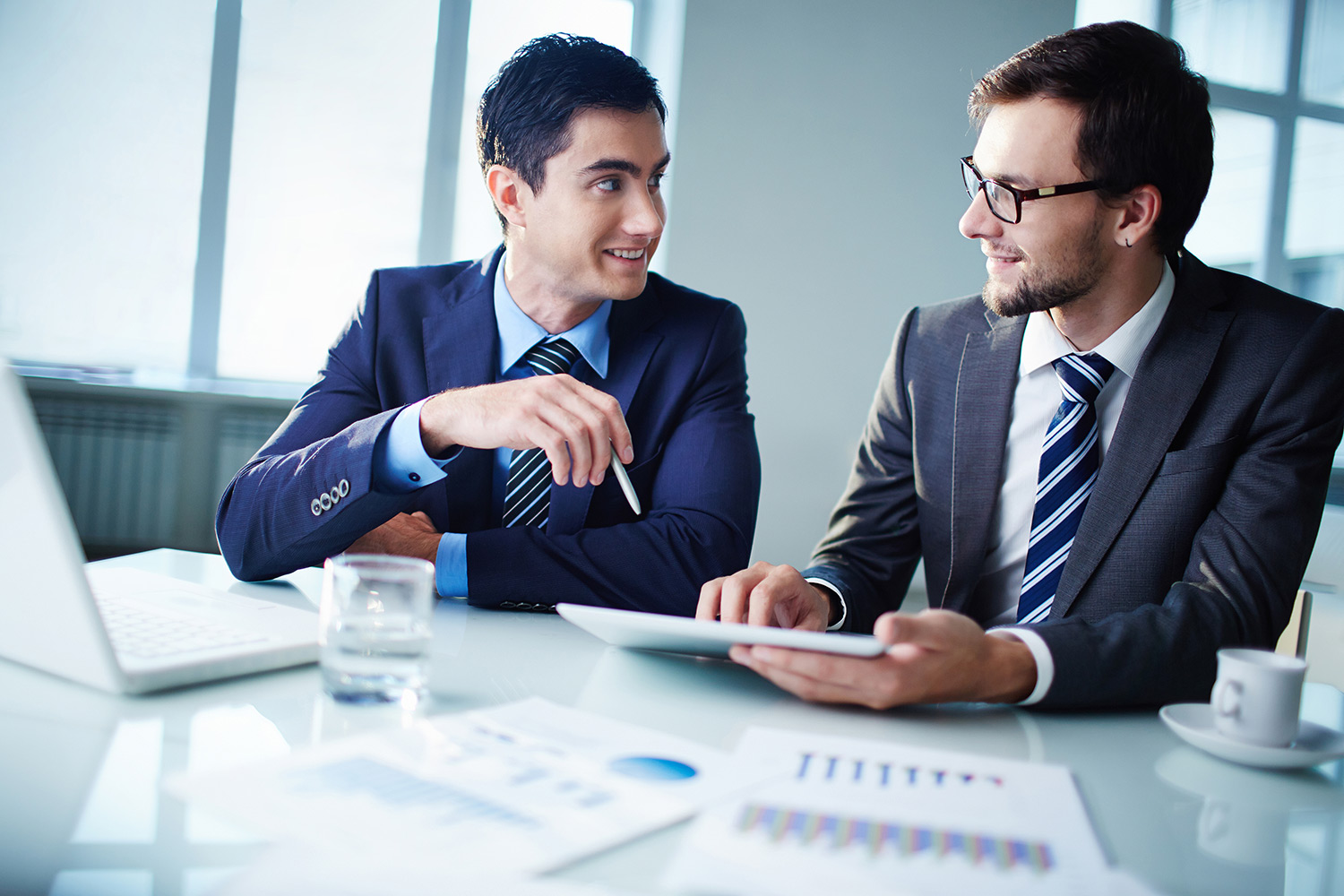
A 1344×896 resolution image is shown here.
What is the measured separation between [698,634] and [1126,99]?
1.32 metres

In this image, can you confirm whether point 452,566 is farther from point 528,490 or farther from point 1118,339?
point 1118,339

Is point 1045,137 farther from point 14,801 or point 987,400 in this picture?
point 14,801

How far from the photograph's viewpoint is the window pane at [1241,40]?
4.48 metres

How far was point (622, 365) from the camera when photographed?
66.1 inches

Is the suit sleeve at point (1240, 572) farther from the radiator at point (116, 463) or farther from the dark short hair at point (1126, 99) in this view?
the radiator at point (116, 463)

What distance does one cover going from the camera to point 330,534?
4.25ft

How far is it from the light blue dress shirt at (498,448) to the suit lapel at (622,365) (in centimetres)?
2

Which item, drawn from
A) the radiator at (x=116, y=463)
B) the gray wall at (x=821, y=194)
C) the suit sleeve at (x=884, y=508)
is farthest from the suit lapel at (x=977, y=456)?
the radiator at (x=116, y=463)

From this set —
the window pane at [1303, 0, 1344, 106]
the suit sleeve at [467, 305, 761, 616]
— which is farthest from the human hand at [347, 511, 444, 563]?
the window pane at [1303, 0, 1344, 106]

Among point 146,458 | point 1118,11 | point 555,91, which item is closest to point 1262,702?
point 555,91

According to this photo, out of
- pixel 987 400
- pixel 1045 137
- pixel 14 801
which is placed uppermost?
pixel 1045 137

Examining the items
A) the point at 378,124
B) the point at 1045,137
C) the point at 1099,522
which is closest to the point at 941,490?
the point at 1099,522

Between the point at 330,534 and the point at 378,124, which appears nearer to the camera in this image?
the point at 330,534

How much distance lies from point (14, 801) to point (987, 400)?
1425mm
